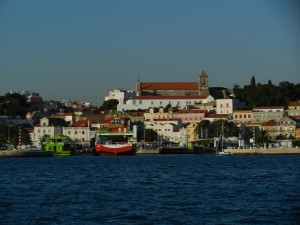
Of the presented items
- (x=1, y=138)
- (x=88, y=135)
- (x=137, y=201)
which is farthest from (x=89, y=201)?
(x=88, y=135)

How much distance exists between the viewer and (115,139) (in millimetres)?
86875

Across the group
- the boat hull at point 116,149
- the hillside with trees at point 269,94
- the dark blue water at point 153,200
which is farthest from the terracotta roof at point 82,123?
the dark blue water at point 153,200

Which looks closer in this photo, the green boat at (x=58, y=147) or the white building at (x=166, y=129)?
the green boat at (x=58, y=147)

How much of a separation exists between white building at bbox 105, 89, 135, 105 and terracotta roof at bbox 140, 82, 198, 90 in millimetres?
2178

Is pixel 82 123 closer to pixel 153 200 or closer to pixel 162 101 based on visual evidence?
pixel 162 101

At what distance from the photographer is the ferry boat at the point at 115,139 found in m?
76.2

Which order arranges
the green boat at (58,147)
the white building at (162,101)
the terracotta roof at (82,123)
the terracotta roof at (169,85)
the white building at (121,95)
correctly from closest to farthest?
the green boat at (58,147) → the terracotta roof at (82,123) → the white building at (162,101) → the white building at (121,95) → the terracotta roof at (169,85)

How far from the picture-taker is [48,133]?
106m

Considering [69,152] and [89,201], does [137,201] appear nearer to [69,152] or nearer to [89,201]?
[89,201]

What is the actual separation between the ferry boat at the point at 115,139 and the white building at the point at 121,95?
45.7 meters

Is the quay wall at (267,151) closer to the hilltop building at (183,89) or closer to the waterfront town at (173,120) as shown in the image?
the waterfront town at (173,120)

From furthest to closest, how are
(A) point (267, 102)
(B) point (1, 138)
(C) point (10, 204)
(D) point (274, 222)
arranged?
(A) point (267, 102) < (B) point (1, 138) < (C) point (10, 204) < (D) point (274, 222)

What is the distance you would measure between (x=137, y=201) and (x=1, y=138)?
227 feet

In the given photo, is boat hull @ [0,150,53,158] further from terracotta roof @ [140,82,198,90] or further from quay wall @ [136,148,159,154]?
terracotta roof @ [140,82,198,90]
